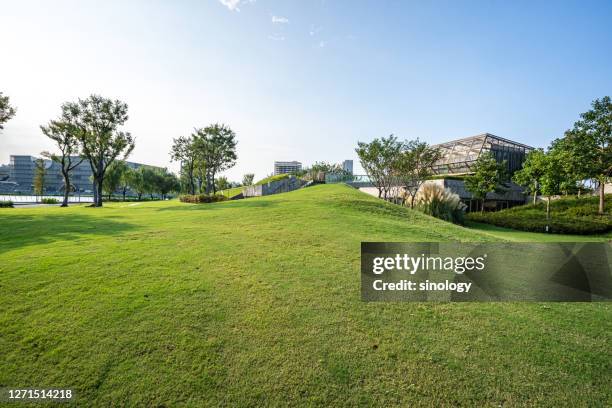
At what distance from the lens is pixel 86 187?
411ft

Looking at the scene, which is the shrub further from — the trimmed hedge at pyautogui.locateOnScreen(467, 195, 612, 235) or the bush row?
the trimmed hedge at pyautogui.locateOnScreen(467, 195, 612, 235)

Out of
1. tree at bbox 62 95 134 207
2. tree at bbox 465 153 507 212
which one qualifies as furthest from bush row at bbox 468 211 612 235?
tree at bbox 62 95 134 207

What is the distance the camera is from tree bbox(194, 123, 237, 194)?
33.4 m

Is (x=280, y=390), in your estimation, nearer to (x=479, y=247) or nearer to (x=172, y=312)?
(x=172, y=312)

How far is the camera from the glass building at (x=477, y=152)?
142 feet

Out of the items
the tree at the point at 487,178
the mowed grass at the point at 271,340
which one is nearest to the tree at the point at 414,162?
the tree at the point at 487,178

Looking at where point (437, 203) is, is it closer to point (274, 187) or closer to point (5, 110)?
point (274, 187)

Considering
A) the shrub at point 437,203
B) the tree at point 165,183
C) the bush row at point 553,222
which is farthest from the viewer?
the tree at point 165,183

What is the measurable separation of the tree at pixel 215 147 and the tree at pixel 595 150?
36.0 meters

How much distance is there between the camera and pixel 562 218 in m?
21.9

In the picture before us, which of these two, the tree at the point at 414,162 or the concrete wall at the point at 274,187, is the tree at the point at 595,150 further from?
the concrete wall at the point at 274,187

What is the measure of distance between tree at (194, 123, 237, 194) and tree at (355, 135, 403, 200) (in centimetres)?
1698

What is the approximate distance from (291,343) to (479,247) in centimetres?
750

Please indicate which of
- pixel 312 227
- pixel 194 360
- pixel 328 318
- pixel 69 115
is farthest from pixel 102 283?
pixel 69 115
